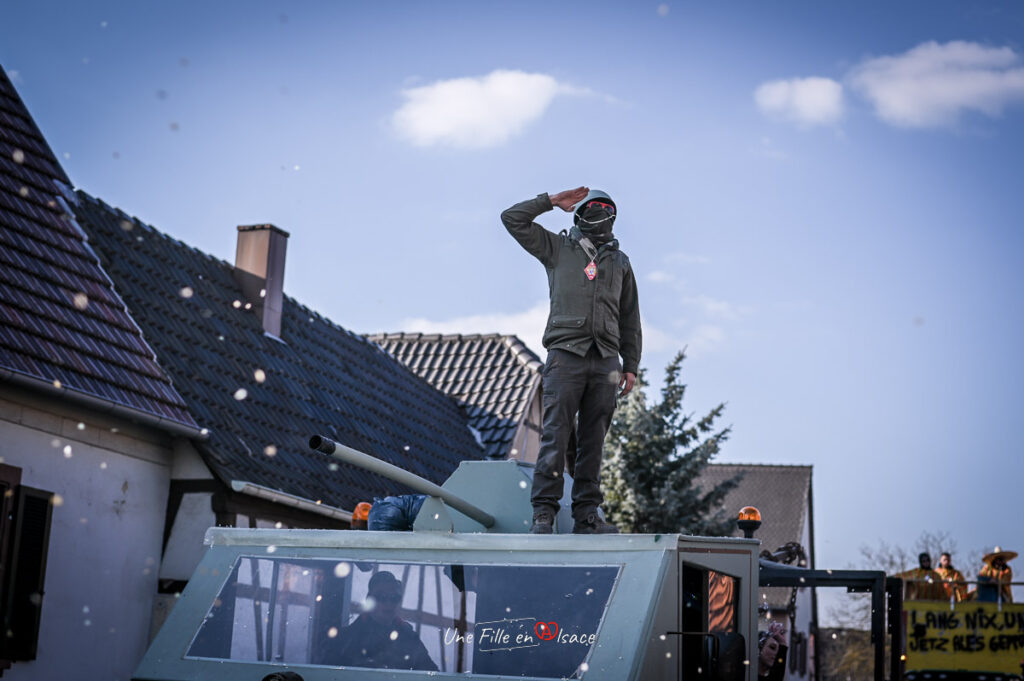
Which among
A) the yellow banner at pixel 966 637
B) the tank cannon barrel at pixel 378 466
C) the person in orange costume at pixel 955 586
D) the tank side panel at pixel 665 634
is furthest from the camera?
the yellow banner at pixel 966 637

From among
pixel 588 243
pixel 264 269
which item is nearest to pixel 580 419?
pixel 588 243

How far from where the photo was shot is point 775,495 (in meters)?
41.8

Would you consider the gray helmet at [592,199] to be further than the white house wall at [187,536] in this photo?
No

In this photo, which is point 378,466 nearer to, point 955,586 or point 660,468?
point 955,586

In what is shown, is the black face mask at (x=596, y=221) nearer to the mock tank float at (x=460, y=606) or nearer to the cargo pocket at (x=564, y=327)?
the cargo pocket at (x=564, y=327)

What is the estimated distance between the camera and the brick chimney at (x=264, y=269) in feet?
Result: 55.2

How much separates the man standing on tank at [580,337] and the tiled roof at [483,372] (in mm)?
13497

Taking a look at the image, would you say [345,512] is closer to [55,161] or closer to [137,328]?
[137,328]

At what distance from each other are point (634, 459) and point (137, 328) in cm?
1208

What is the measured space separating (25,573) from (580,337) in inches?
227

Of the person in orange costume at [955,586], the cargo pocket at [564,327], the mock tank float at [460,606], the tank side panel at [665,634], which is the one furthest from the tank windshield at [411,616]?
the person in orange costume at [955,586]

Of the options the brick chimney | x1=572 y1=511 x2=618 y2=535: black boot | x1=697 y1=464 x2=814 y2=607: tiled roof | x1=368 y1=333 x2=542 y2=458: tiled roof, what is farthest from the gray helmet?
x1=697 y1=464 x2=814 y2=607: tiled roof

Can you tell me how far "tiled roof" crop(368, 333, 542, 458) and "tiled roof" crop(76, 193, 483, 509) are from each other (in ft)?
4.68

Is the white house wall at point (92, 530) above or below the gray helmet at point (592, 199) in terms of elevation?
below
